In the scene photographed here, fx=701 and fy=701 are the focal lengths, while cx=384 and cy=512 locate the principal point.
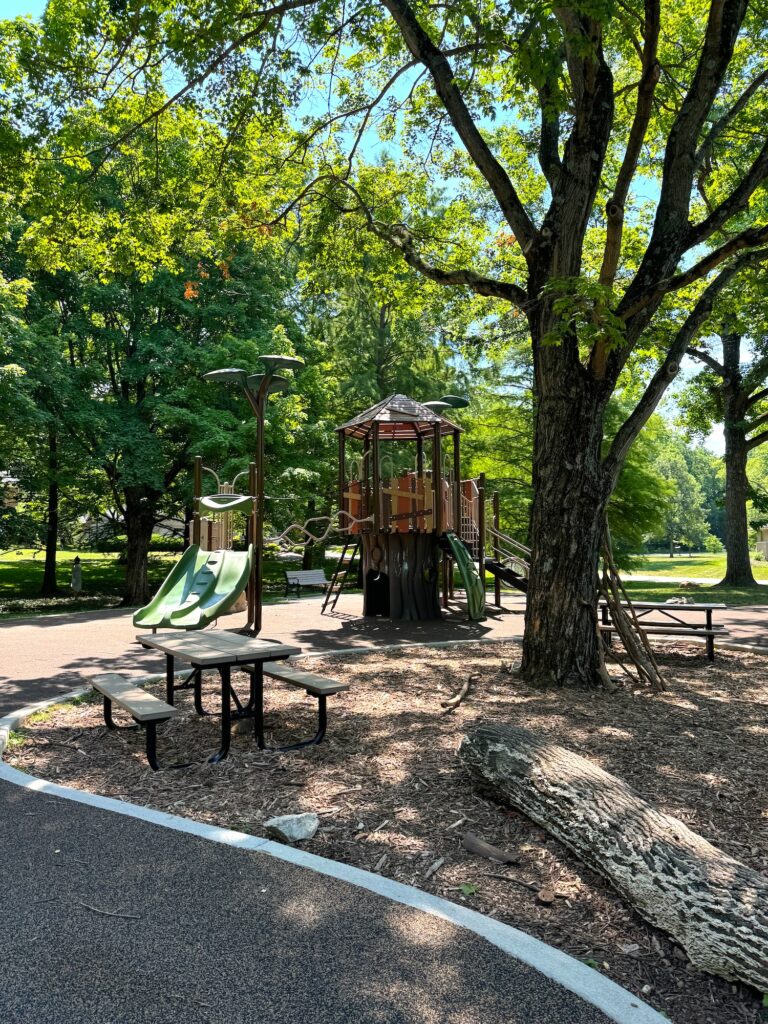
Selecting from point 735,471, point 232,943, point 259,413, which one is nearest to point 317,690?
point 232,943

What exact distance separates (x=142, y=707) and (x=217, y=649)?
2.02 feet

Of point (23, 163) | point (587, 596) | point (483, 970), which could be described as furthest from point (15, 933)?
point (23, 163)

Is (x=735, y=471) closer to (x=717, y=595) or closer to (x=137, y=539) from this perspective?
(x=717, y=595)

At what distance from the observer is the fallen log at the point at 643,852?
2369 millimetres

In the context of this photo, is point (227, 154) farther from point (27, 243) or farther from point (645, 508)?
point (645, 508)

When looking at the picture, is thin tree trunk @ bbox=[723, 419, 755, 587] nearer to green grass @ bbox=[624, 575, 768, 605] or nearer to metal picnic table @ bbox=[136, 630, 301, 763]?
green grass @ bbox=[624, 575, 768, 605]

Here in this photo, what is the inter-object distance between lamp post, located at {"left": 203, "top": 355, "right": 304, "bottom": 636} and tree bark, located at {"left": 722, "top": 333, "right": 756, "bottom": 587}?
16.6 m

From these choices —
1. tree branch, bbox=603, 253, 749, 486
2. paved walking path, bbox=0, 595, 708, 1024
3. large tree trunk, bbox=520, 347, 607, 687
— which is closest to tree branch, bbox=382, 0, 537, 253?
large tree trunk, bbox=520, 347, 607, 687

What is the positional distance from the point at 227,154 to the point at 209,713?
7420 millimetres

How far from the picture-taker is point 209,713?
5.95m

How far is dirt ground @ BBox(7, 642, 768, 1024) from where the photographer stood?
8.83 ft

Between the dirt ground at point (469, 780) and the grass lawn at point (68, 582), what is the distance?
1105 cm

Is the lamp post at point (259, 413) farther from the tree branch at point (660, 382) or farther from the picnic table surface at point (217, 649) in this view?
the tree branch at point (660, 382)

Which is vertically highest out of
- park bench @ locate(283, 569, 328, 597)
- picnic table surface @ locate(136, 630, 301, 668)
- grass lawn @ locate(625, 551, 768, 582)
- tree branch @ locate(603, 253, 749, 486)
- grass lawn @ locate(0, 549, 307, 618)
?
tree branch @ locate(603, 253, 749, 486)
